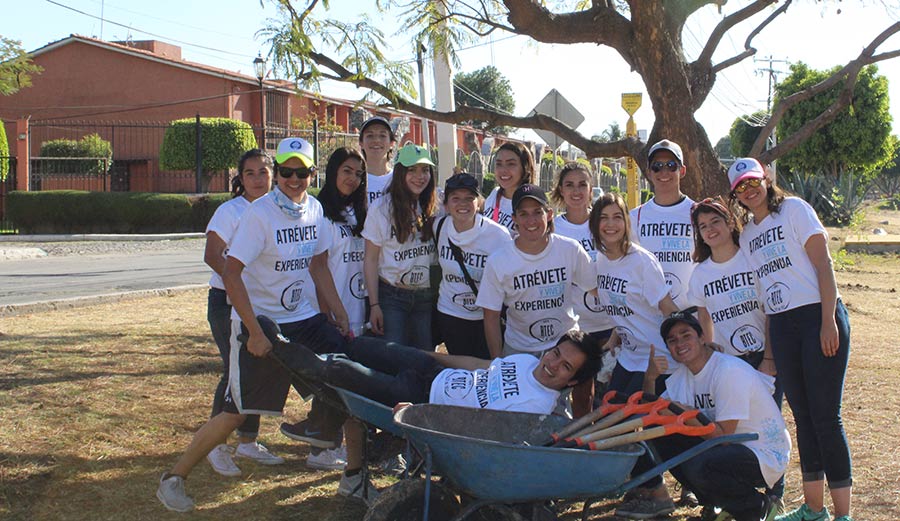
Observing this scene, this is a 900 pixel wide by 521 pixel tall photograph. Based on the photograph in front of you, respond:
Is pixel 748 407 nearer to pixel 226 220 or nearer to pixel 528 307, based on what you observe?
pixel 528 307

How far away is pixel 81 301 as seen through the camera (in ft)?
34.6

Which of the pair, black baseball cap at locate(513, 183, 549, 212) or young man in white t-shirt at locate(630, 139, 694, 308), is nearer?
black baseball cap at locate(513, 183, 549, 212)

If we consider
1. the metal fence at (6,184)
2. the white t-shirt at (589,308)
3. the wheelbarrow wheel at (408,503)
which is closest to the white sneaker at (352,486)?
the wheelbarrow wheel at (408,503)

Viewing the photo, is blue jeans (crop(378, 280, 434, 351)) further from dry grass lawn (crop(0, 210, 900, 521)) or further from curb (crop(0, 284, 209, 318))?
curb (crop(0, 284, 209, 318))

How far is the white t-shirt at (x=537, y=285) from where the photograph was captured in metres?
4.77

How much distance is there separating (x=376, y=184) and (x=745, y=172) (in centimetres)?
227

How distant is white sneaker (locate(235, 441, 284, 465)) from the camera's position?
5398 mm

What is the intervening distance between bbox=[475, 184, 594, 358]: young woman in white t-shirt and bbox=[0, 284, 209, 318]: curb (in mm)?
6823

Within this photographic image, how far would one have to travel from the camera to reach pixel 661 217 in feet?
16.7

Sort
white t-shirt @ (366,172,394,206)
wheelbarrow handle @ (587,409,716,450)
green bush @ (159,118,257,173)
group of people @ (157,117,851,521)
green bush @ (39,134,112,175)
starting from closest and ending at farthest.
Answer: wheelbarrow handle @ (587,409,716,450), group of people @ (157,117,851,521), white t-shirt @ (366,172,394,206), green bush @ (159,118,257,173), green bush @ (39,134,112,175)

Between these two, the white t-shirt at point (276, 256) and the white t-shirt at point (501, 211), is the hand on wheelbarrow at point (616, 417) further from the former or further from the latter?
the white t-shirt at point (501, 211)

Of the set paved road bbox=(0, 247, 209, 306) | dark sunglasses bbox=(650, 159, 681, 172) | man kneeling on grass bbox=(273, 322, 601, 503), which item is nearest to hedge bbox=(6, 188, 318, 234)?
paved road bbox=(0, 247, 209, 306)

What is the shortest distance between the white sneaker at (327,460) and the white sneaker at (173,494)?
3.28ft

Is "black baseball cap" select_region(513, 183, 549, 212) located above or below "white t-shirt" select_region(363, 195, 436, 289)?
above
